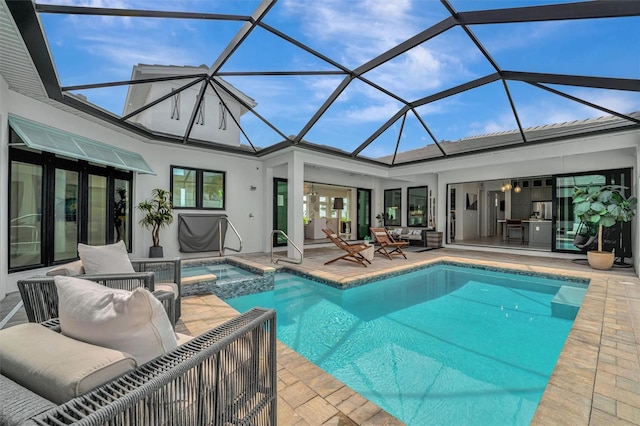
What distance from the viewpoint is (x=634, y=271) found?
19.0 ft

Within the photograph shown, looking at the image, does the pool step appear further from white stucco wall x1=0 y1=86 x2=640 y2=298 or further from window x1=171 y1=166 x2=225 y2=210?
window x1=171 y1=166 x2=225 y2=210

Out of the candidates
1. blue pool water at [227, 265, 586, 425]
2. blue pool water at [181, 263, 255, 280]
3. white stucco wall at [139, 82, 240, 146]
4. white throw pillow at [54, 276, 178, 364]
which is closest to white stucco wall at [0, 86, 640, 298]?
white stucco wall at [139, 82, 240, 146]

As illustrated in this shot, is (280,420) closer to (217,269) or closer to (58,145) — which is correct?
(217,269)

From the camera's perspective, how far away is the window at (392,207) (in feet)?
39.7

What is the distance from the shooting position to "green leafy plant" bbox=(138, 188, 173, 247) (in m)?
6.38

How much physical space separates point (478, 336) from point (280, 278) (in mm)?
3756

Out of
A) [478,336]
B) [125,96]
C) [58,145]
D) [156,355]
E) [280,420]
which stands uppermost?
[125,96]

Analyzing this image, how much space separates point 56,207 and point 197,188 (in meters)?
3.03

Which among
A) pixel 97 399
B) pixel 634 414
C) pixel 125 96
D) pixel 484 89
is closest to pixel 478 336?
pixel 634 414

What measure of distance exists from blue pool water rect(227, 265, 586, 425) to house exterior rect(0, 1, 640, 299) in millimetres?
2799

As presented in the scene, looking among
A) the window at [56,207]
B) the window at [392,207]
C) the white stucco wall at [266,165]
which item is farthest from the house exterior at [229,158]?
the window at [392,207]

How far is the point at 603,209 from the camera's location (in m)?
5.88

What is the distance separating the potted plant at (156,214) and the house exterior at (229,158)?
0.21 m

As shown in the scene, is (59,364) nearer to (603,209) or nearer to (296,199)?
(296,199)
